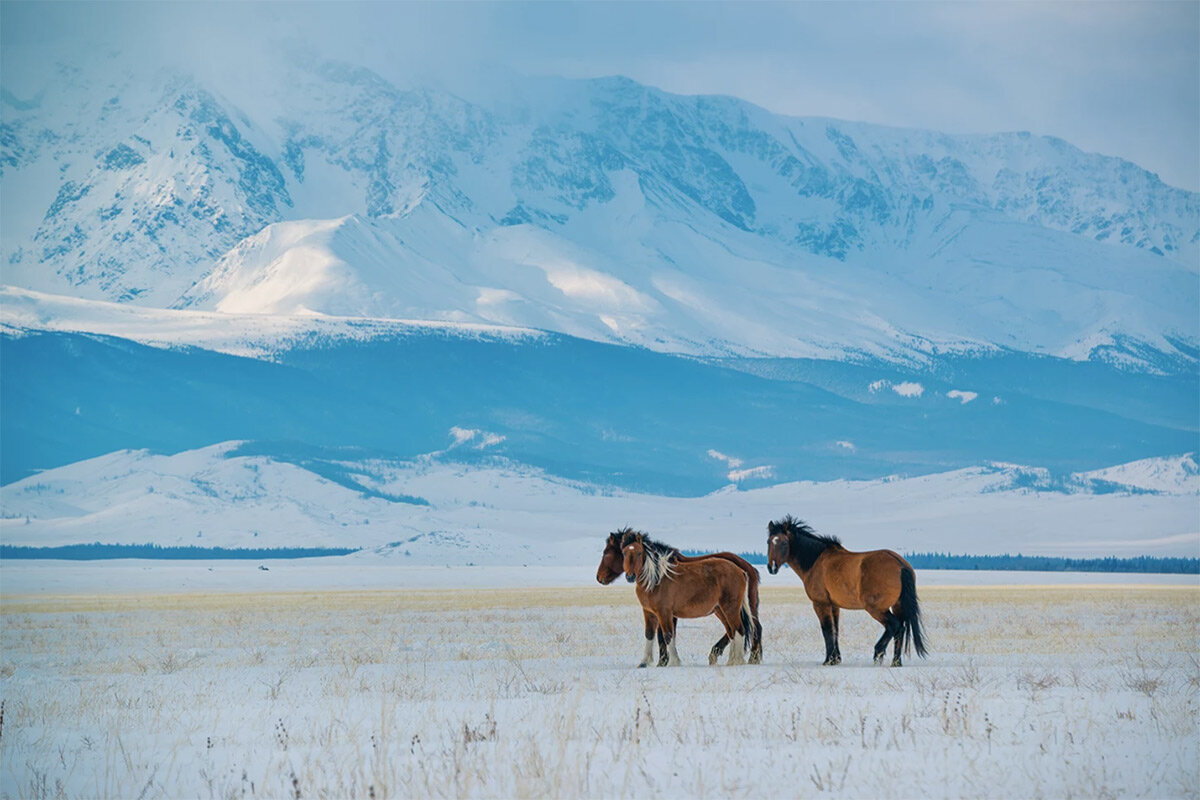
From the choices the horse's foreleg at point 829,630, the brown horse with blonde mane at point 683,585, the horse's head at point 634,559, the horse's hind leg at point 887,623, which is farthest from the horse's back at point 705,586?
the horse's hind leg at point 887,623

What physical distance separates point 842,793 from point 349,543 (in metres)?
174

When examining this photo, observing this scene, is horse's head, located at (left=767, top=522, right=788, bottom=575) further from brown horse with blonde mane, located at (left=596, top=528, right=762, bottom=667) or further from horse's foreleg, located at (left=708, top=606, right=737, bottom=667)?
horse's foreleg, located at (left=708, top=606, right=737, bottom=667)

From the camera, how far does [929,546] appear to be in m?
195

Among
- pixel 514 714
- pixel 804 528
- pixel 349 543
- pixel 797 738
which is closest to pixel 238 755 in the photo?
pixel 514 714

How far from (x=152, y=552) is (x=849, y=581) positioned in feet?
537

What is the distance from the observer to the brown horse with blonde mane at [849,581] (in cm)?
2094

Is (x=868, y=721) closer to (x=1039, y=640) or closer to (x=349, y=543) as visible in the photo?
(x=1039, y=640)

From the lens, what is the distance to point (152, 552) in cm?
17588

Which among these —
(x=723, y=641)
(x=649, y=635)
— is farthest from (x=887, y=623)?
(x=649, y=635)

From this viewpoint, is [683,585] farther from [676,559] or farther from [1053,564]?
[1053,564]

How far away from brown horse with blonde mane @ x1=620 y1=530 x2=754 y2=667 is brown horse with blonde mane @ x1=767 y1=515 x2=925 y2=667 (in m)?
0.62

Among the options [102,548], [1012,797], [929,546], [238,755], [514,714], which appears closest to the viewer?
[1012,797]

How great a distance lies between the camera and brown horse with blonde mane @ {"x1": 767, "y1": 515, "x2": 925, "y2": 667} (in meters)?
20.9

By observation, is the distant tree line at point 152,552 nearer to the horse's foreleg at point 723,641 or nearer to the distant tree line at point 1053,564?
the distant tree line at point 1053,564
